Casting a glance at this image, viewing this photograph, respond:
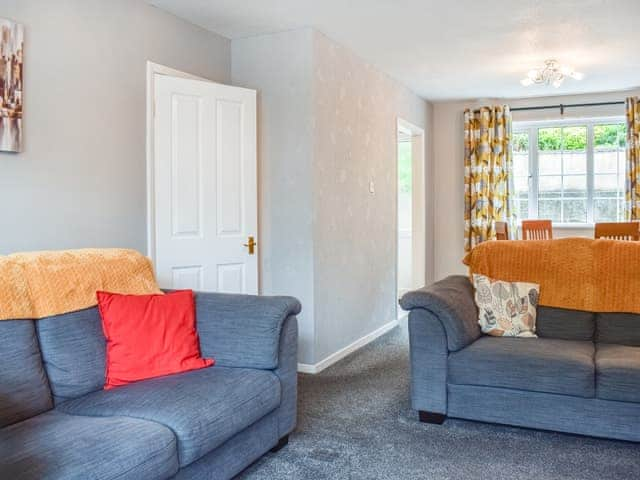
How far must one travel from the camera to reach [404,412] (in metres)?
3.33

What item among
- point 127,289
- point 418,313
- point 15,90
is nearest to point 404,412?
point 418,313

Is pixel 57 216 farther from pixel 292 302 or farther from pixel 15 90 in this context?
pixel 292 302

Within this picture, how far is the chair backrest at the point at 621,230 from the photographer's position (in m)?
4.90

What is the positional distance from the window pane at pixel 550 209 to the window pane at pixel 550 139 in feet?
1.94

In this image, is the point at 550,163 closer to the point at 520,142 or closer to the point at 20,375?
the point at 520,142

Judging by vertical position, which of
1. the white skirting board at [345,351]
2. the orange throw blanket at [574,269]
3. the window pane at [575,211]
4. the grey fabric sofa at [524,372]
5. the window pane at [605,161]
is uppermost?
the window pane at [605,161]

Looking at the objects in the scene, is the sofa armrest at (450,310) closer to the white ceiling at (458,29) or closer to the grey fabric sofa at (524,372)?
the grey fabric sofa at (524,372)

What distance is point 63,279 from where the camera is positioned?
250 centimetres

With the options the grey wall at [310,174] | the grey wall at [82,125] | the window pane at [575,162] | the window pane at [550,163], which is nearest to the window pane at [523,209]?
the window pane at [550,163]

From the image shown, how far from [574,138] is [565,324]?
3.89 metres

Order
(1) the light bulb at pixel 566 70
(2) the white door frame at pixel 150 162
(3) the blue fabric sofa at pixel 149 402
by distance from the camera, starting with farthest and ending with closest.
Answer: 1. (1) the light bulb at pixel 566 70
2. (2) the white door frame at pixel 150 162
3. (3) the blue fabric sofa at pixel 149 402

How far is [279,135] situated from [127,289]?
6.24 ft

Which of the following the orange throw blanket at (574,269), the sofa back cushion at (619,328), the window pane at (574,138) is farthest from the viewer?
the window pane at (574,138)

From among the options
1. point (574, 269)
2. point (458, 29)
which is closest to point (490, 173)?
point (458, 29)
